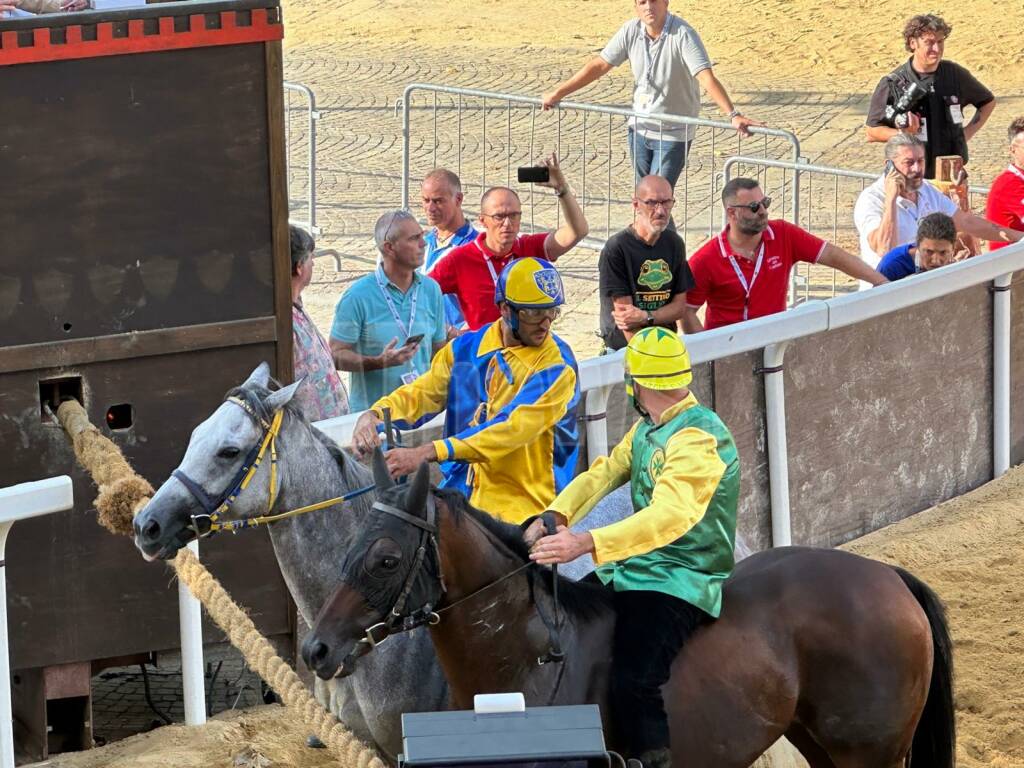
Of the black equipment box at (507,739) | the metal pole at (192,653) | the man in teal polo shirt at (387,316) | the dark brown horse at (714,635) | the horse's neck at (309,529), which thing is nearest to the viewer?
the black equipment box at (507,739)

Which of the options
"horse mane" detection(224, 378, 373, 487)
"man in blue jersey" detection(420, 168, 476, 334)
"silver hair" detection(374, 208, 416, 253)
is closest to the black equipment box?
"horse mane" detection(224, 378, 373, 487)

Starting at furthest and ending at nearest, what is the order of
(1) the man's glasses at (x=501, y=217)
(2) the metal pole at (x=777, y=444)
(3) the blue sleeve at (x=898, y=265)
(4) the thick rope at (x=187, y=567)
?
(3) the blue sleeve at (x=898, y=265), (1) the man's glasses at (x=501, y=217), (2) the metal pole at (x=777, y=444), (4) the thick rope at (x=187, y=567)

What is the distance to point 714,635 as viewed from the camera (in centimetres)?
582

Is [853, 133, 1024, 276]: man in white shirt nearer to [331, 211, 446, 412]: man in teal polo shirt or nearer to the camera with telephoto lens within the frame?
the camera with telephoto lens

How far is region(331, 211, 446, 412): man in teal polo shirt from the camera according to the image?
27.8ft

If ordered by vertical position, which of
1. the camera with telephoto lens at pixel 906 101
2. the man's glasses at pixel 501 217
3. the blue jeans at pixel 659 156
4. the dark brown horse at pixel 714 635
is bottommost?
the dark brown horse at pixel 714 635

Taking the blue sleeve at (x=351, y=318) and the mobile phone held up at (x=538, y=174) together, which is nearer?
the blue sleeve at (x=351, y=318)

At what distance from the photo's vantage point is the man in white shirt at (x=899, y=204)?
35.4 ft

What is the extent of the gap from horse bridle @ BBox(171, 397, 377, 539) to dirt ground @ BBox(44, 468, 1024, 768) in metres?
1.32

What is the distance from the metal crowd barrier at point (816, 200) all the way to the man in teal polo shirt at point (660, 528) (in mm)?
7120

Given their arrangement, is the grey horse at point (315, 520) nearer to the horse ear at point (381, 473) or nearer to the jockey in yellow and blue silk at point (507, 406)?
the jockey in yellow and blue silk at point (507, 406)

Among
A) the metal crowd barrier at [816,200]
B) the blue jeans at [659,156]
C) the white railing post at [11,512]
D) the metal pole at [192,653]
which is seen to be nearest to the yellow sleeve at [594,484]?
the metal pole at [192,653]

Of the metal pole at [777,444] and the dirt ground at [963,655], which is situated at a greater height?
the metal pole at [777,444]

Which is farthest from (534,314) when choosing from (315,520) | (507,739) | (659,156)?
(659,156)
